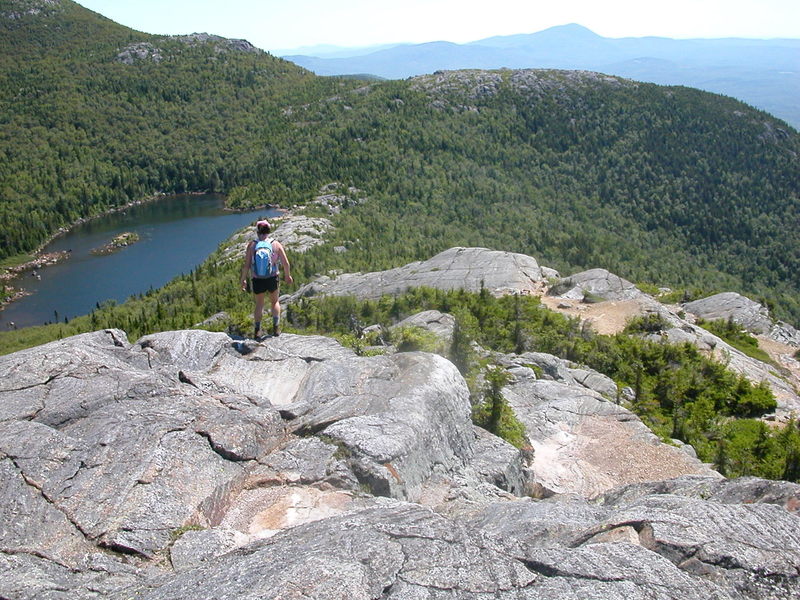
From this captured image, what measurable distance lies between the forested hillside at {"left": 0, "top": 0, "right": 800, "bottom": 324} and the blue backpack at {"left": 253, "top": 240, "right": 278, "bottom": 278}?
2165 inches

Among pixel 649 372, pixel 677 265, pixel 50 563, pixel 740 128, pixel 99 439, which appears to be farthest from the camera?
pixel 740 128

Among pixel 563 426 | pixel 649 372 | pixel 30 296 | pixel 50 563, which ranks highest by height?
pixel 50 563

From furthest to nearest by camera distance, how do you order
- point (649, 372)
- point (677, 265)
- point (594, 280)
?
1. point (677, 265)
2. point (594, 280)
3. point (649, 372)

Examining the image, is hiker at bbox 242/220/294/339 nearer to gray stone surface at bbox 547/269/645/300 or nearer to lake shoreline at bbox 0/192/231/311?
gray stone surface at bbox 547/269/645/300

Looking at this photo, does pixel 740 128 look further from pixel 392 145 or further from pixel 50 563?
pixel 50 563

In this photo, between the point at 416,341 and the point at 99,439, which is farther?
the point at 416,341

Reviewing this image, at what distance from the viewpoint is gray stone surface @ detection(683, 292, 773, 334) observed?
151ft

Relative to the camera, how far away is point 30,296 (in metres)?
86.5

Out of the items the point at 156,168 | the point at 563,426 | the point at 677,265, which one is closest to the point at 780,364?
the point at 563,426

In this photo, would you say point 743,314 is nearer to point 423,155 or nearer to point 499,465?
point 499,465

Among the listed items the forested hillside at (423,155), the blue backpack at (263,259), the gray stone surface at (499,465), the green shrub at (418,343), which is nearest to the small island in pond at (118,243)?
the forested hillside at (423,155)

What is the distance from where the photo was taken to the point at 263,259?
15.9m

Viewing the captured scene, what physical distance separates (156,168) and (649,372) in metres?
148

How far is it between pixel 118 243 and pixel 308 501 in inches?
4407
